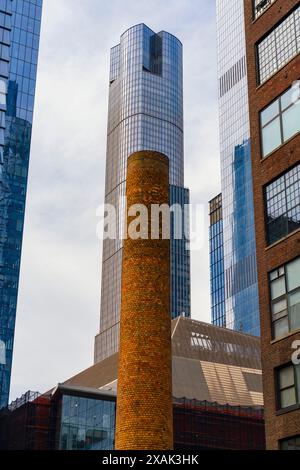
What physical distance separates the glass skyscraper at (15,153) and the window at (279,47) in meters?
123

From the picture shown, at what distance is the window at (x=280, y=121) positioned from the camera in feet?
90.0

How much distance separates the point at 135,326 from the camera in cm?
3303

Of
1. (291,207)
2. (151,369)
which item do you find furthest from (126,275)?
(291,207)

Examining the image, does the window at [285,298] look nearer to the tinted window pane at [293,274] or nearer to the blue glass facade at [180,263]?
the tinted window pane at [293,274]

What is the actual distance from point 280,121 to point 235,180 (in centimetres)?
14270

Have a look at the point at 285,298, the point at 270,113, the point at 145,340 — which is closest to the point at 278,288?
the point at 285,298

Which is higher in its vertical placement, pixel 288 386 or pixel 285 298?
pixel 285 298

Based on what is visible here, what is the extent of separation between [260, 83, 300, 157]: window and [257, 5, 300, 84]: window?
1538 millimetres

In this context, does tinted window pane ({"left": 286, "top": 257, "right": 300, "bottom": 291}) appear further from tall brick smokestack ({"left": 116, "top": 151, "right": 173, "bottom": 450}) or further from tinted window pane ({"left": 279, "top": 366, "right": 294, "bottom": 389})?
tall brick smokestack ({"left": 116, "top": 151, "right": 173, "bottom": 450})

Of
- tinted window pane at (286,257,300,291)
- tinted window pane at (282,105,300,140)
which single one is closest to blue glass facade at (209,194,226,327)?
tinted window pane at (282,105,300,140)

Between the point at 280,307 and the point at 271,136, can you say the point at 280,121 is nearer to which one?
the point at 271,136

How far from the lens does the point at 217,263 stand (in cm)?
17675

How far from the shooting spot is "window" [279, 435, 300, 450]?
23.9m

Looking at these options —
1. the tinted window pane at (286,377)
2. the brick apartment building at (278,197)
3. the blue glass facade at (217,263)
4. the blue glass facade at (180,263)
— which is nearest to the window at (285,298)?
the brick apartment building at (278,197)
